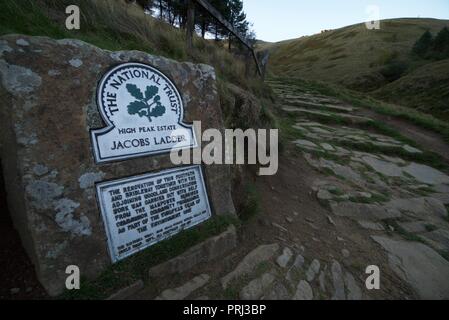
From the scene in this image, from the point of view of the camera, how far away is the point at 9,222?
2146 mm

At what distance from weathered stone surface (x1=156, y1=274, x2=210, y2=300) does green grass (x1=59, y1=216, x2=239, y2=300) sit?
19cm

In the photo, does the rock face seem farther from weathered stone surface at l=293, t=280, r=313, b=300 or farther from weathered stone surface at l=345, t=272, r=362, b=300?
weathered stone surface at l=345, t=272, r=362, b=300

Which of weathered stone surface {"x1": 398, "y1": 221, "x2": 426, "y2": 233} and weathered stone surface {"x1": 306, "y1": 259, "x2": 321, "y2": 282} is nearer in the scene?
weathered stone surface {"x1": 306, "y1": 259, "x2": 321, "y2": 282}

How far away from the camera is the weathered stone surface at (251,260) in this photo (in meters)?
2.20

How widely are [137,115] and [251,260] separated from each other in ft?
5.35

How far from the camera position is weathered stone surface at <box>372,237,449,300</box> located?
2.46 m

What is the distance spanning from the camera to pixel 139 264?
2.03 metres

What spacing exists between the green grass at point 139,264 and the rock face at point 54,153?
0.27ft

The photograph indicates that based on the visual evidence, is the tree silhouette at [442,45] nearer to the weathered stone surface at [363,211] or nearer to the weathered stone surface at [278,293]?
the weathered stone surface at [363,211]

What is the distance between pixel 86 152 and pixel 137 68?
2.80 ft

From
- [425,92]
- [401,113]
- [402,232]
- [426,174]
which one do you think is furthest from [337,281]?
[425,92]

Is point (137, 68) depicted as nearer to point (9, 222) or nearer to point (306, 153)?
point (9, 222)

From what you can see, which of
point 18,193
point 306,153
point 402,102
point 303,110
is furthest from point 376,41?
point 18,193

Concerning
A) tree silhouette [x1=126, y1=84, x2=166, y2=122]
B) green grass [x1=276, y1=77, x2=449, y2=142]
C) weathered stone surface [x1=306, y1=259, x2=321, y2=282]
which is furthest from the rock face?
green grass [x1=276, y1=77, x2=449, y2=142]
